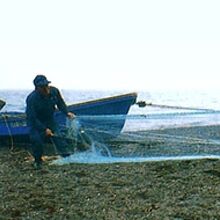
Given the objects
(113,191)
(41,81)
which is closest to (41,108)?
(41,81)

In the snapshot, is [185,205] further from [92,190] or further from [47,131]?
[47,131]

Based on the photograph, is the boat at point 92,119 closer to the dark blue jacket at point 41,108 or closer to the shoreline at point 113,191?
the dark blue jacket at point 41,108

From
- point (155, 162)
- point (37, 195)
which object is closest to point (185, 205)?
point (37, 195)

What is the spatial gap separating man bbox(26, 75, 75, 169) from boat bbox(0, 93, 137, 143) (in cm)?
175

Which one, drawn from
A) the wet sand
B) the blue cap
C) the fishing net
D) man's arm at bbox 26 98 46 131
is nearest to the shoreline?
the wet sand

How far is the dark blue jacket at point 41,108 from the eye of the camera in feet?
33.4

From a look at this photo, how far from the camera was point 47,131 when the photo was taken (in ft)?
32.1

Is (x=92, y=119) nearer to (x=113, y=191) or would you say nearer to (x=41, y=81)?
(x=41, y=81)

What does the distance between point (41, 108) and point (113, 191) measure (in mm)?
3198

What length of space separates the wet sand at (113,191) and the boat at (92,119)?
2.28 m

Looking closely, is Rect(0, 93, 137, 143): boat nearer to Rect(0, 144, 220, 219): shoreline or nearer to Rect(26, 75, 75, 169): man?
Rect(26, 75, 75, 169): man

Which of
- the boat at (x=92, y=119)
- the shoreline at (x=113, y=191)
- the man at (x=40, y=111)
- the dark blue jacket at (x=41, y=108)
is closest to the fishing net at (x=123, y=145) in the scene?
the boat at (x=92, y=119)

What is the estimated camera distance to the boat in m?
12.8

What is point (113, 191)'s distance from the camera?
7.77 m
